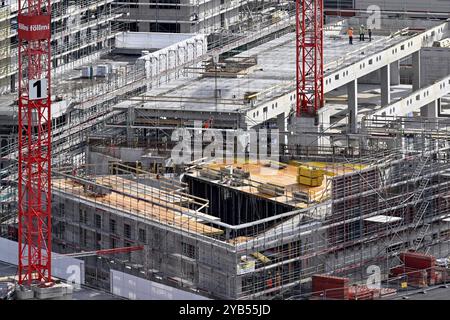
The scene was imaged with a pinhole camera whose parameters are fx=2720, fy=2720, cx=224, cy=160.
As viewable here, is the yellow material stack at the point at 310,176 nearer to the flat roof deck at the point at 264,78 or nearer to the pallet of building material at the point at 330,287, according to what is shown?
the pallet of building material at the point at 330,287

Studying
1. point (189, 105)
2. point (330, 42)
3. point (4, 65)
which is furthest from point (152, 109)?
point (330, 42)

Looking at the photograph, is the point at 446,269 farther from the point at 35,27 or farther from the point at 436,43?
the point at 436,43

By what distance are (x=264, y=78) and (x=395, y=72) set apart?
2064 cm

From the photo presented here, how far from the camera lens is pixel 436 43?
157 meters

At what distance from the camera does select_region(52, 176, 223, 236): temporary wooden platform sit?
373ft

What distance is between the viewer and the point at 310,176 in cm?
11988

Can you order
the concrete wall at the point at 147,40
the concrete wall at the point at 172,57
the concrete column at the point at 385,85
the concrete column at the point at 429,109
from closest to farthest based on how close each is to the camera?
the concrete wall at the point at 172,57 < the concrete column at the point at 429,109 < the concrete column at the point at 385,85 < the concrete wall at the point at 147,40

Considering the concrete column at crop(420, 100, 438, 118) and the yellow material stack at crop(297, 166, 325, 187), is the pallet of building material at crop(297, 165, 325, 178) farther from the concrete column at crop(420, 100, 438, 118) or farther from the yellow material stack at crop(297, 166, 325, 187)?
the concrete column at crop(420, 100, 438, 118)

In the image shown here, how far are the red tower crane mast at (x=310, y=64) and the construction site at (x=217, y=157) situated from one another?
16cm

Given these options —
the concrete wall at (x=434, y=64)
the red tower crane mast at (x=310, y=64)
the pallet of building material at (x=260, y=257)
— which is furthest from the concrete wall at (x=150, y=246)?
the concrete wall at (x=434, y=64)

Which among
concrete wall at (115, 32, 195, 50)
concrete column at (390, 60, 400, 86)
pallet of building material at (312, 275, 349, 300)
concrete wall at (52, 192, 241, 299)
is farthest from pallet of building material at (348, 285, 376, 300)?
concrete column at (390, 60, 400, 86)

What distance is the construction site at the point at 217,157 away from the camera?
11081cm

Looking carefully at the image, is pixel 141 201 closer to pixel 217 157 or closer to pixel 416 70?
pixel 217 157

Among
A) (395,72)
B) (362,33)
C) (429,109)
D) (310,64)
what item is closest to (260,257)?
(310,64)
